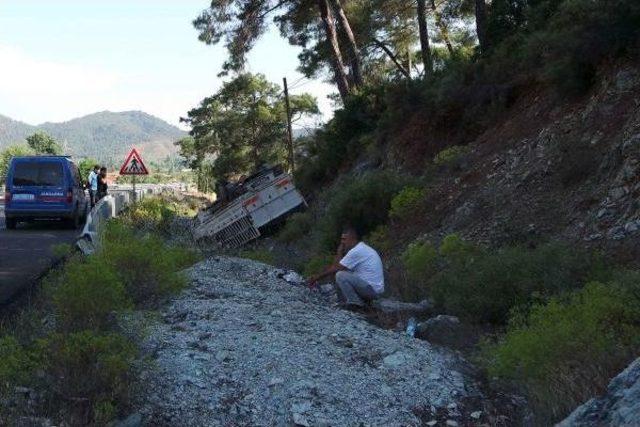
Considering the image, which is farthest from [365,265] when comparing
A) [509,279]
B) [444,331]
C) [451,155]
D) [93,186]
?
[93,186]

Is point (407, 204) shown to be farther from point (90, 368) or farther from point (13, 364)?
point (13, 364)

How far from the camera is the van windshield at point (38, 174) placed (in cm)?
2038

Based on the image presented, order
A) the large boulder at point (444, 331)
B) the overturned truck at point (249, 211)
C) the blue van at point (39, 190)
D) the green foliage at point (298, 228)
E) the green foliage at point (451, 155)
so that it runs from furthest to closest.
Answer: the blue van at point (39, 190)
the overturned truck at point (249, 211)
the green foliage at point (298, 228)
the green foliage at point (451, 155)
the large boulder at point (444, 331)

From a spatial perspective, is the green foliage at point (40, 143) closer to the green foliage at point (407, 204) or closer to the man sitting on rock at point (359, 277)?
the green foliage at point (407, 204)

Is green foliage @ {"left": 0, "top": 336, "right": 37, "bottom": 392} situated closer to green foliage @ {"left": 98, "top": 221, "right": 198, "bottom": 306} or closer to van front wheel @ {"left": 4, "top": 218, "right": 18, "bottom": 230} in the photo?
green foliage @ {"left": 98, "top": 221, "right": 198, "bottom": 306}

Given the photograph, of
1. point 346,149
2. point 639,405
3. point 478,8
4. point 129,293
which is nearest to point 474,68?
point 478,8

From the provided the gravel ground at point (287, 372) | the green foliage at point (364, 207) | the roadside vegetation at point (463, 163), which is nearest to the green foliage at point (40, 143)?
the roadside vegetation at point (463, 163)

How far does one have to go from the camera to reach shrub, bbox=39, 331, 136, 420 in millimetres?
5051

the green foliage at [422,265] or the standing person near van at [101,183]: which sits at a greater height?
the standing person near van at [101,183]

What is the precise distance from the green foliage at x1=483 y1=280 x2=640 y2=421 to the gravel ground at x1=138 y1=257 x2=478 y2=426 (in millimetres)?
679

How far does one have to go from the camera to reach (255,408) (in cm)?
536

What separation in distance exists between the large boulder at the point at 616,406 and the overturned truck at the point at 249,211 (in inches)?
632

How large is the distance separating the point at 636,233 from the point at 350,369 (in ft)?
11.9

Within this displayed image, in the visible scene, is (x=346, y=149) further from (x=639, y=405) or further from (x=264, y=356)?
(x=639, y=405)
